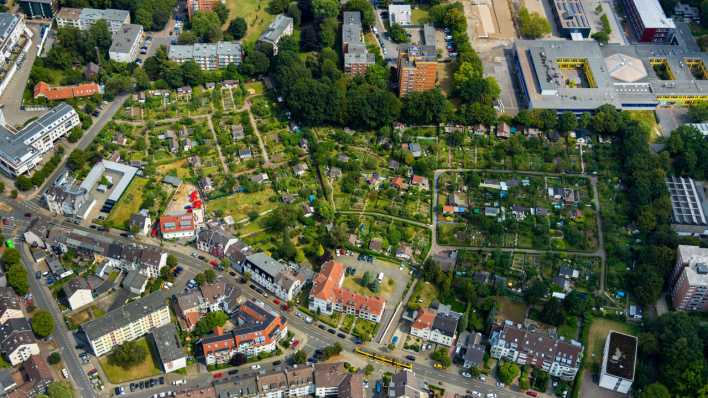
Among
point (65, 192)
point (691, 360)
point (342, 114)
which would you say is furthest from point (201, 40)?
point (691, 360)

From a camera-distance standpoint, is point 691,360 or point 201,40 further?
point 201,40

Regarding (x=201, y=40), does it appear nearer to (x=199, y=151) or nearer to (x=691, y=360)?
(x=199, y=151)

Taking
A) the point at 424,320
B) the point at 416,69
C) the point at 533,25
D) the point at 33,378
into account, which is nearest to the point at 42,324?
the point at 33,378

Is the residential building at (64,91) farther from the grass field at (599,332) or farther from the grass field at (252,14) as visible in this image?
the grass field at (599,332)

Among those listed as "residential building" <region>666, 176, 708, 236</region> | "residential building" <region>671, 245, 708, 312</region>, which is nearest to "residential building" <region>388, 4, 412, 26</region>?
"residential building" <region>666, 176, 708, 236</region>

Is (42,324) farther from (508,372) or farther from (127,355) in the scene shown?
(508,372)

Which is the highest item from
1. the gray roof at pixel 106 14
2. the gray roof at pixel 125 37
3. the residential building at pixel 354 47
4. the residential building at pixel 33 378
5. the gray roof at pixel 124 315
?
the gray roof at pixel 106 14

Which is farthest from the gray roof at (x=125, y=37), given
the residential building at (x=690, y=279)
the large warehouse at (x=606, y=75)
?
the residential building at (x=690, y=279)
